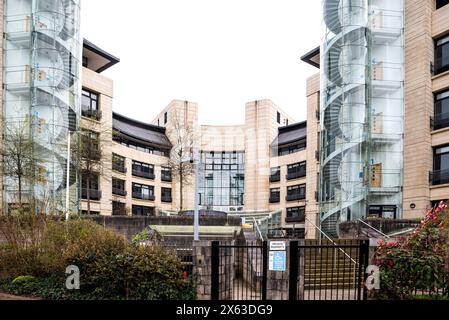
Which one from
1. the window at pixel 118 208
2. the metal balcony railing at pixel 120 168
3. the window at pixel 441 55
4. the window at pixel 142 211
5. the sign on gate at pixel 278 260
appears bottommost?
the window at pixel 142 211

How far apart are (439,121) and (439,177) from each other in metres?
3.76

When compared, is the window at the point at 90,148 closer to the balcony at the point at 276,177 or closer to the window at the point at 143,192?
the window at the point at 143,192

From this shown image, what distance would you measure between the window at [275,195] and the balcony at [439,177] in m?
25.2

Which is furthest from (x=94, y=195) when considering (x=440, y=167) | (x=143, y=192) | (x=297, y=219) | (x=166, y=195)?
(x=440, y=167)

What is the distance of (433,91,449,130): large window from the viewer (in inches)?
999

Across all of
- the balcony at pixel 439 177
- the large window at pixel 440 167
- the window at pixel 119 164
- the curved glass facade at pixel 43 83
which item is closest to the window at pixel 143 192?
the window at pixel 119 164

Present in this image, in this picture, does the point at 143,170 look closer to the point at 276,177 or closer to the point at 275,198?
the point at 276,177

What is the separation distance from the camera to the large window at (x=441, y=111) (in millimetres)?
25375

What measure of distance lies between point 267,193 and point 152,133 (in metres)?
17.6

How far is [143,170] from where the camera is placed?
48.8 meters

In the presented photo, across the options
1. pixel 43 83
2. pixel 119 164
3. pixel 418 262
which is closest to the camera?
pixel 418 262

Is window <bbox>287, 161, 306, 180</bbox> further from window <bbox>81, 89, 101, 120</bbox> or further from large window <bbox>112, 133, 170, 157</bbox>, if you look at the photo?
window <bbox>81, 89, 101, 120</bbox>

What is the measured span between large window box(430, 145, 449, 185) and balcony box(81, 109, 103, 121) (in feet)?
94.3
